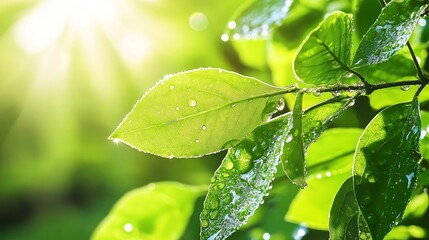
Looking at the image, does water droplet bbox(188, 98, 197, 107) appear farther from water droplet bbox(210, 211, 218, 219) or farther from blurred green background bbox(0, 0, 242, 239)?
blurred green background bbox(0, 0, 242, 239)

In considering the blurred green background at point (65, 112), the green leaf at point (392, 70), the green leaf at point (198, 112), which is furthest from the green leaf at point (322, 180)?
the blurred green background at point (65, 112)

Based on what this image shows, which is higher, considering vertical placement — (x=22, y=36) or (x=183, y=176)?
(x=22, y=36)

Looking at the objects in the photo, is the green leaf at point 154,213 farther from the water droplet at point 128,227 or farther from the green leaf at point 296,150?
the green leaf at point 296,150

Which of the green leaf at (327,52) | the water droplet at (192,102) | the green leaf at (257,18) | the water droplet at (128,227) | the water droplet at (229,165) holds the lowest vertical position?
the water droplet at (128,227)

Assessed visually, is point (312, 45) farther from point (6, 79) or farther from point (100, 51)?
point (6, 79)

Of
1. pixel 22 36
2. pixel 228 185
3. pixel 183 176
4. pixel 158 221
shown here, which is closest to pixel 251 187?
pixel 228 185

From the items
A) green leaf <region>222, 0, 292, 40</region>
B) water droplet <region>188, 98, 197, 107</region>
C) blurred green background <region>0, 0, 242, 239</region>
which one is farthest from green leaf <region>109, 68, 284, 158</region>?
blurred green background <region>0, 0, 242, 239</region>
